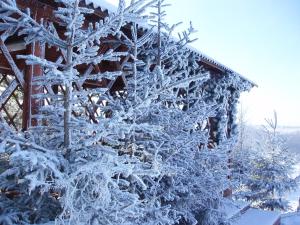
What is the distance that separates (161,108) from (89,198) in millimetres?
2461

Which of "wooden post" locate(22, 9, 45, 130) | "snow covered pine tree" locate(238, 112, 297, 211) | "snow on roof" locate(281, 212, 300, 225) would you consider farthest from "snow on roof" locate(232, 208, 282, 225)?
"wooden post" locate(22, 9, 45, 130)

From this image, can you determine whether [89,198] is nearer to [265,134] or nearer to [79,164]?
[79,164]

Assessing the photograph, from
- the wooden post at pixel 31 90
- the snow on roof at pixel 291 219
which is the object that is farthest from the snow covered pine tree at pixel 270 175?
the wooden post at pixel 31 90

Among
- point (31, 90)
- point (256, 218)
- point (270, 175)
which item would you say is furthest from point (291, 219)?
point (31, 90)

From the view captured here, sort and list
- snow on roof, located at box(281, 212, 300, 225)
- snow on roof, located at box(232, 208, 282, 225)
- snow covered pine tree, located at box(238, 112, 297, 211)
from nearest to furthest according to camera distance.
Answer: snow on roof, located at box(232, 208, 282, 225) → snow on roof, located at box(281, 212, 300, 225) → snow covered pine tree, located at box(238, 112, 297, 211)

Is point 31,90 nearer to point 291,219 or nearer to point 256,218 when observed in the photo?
point 256,218

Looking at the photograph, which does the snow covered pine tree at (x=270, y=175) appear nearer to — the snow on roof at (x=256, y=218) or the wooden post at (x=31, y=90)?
the snow on roof at (x=256, y=218)

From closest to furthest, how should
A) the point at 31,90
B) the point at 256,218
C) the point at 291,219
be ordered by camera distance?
the point at 31,90
the point at 256,218
the point at 291,219

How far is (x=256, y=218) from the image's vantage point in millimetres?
8586

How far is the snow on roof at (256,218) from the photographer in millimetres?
8065

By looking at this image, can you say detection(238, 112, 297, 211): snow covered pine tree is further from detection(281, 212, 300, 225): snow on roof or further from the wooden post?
the wooden post

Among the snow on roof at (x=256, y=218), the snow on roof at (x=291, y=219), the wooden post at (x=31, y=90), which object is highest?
the wooden post at (x=31, y=90)

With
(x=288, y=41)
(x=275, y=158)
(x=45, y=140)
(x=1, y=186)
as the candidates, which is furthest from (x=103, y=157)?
(x=288, y=41)

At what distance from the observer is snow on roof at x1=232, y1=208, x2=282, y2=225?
8065 millimetres
